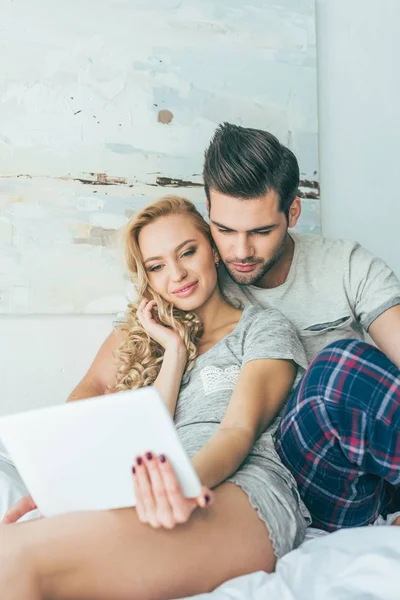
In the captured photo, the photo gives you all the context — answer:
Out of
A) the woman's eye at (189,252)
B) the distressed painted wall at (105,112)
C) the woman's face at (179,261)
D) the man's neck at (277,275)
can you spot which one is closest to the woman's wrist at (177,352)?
the woman's face at (179,261)

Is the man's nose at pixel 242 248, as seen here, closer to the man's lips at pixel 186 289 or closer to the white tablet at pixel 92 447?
the man's lips at pixel 186 289

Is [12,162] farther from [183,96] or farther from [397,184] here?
[397,184]

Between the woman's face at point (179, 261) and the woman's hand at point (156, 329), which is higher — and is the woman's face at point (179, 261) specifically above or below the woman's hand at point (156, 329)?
above

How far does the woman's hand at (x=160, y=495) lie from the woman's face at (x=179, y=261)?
753 mm

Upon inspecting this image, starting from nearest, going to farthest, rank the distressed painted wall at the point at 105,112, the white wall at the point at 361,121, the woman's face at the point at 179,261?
the woman's face at the point at 179,261, the distressed painted wall at the point at 105,112, the white wall at the point at 361,121

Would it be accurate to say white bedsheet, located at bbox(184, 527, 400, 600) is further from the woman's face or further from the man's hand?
the woman's face

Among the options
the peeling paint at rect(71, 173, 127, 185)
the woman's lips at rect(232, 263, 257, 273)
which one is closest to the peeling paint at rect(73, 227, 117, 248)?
the peeling paint at rect(71, 173, 127, 185)

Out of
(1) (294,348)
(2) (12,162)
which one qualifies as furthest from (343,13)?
(1) (294,348)

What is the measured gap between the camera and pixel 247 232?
1.76 metres

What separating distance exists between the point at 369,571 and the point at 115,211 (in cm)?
148

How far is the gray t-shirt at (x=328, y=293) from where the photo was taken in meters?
1.82

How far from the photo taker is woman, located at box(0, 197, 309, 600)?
1.03 m

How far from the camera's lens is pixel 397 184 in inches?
95.3

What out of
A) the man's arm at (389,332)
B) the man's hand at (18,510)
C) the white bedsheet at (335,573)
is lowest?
the man's hand at (18,510)
